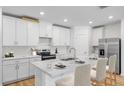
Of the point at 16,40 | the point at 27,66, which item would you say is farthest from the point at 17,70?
the point at 16,40

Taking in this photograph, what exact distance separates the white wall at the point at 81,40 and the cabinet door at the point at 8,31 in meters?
3.31

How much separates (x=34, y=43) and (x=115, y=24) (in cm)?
385

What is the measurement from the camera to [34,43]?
171 inches

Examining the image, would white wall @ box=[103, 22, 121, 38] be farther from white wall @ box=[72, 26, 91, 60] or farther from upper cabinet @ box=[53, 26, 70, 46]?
upper cabinet @ box=[53, 26, 70, 46]

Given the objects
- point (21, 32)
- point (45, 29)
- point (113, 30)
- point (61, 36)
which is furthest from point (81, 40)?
point (21, 32)

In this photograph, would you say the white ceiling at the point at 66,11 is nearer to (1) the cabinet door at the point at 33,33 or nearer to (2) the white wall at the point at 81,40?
(1) the cabinet door at the point at 33,33

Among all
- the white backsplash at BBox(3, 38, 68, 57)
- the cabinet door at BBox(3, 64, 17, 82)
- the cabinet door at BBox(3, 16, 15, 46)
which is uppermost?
the cabinet door at BBox(3, 16, 15, 46)

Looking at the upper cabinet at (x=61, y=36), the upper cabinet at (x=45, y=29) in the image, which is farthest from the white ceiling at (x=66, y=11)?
the upper cabinet at (x=61, y=36)

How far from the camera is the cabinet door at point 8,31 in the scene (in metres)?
3.49

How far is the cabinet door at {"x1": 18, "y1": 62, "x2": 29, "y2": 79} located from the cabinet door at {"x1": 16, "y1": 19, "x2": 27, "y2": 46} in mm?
757

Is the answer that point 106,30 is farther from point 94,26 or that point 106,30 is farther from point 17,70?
point 17,70

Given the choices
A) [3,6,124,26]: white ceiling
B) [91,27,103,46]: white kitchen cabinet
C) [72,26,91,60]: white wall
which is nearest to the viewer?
[3,6,124,26]: white ceiling

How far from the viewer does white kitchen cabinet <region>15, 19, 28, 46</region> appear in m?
3.83

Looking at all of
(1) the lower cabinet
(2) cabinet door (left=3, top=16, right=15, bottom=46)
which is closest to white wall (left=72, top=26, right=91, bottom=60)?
(1) the lower cabinet
